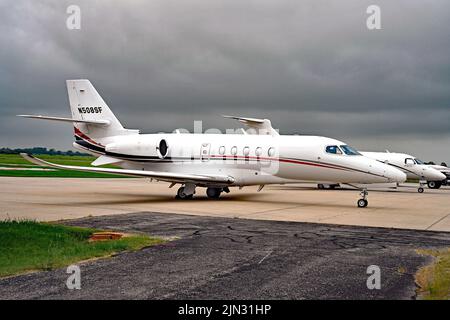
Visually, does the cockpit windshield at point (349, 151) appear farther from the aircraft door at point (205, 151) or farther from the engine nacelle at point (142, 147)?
the engine nacelle at point (142, 147)

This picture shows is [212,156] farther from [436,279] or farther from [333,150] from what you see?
[436,279]

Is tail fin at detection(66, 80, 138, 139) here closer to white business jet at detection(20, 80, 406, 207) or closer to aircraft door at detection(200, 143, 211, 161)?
white business jet at detection(20, 80, 406, 207)

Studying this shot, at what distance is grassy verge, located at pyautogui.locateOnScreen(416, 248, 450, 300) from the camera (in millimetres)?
6677

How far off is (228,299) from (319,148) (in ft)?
49.5

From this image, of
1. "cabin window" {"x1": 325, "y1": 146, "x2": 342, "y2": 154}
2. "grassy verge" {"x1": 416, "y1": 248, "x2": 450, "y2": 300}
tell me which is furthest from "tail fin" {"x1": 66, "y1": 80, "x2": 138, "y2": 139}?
"grassy verge" {"x1": 416, "y1": 248, "x2": 450, "y2": 300}

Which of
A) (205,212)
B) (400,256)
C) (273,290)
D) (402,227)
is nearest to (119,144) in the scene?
(205,212)

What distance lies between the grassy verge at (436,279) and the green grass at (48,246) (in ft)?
17.5

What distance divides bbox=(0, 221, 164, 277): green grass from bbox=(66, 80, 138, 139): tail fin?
1416 centimetres

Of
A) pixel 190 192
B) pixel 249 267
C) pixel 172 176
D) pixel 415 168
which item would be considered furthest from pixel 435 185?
pixel 249 267

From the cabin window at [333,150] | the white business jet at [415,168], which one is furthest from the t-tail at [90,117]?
the white business jet at [415,168]

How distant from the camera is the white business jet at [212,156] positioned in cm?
2050

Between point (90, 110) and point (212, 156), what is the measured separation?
7788 mm

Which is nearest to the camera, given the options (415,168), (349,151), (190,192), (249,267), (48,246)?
(249,267)

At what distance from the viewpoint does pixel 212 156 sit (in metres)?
23.5
